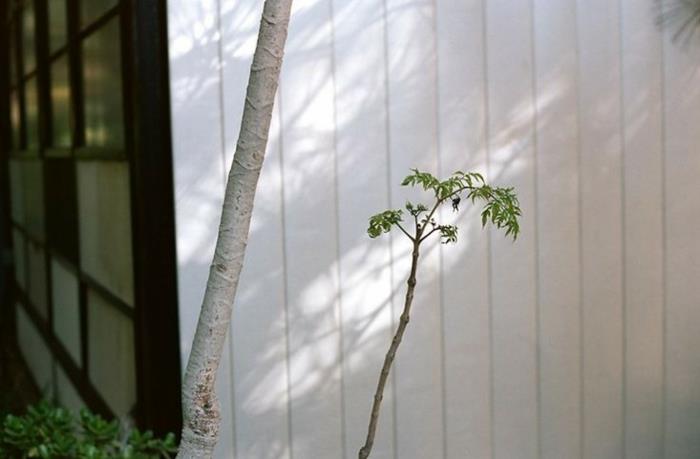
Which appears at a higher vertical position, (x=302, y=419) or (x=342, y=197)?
(x=342, y=197)

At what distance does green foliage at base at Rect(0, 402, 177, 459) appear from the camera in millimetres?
2605

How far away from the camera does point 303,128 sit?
3527 millimetres

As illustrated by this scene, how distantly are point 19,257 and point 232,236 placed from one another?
6.48 metres

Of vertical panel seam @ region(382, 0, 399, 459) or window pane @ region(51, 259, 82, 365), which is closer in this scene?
vertical panel seam @ region(382, 0, 399, 459)

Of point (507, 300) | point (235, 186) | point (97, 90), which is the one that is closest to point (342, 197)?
point (507, 300)

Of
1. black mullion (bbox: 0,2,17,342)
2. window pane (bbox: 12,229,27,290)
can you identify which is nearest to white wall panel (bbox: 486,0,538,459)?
window pane (bbox: 12,229,27,290)

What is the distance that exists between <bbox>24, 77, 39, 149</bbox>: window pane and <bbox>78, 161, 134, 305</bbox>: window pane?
85.9 inches

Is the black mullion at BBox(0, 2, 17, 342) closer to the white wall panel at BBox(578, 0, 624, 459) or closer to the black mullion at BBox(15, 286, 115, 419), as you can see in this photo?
the black mullion at BBox(15, 286, 115, 419)

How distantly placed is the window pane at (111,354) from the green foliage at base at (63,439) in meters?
1.21

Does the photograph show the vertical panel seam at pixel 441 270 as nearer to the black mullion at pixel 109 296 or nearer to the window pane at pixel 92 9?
the black mullion at pixel 109 296

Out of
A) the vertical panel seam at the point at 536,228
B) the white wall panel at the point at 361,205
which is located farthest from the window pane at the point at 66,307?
the vertical panel seam at the point at 536,228

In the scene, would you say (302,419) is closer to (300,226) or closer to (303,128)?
(300,226)

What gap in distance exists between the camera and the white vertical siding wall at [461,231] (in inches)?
138

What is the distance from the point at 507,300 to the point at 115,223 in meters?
1.49
